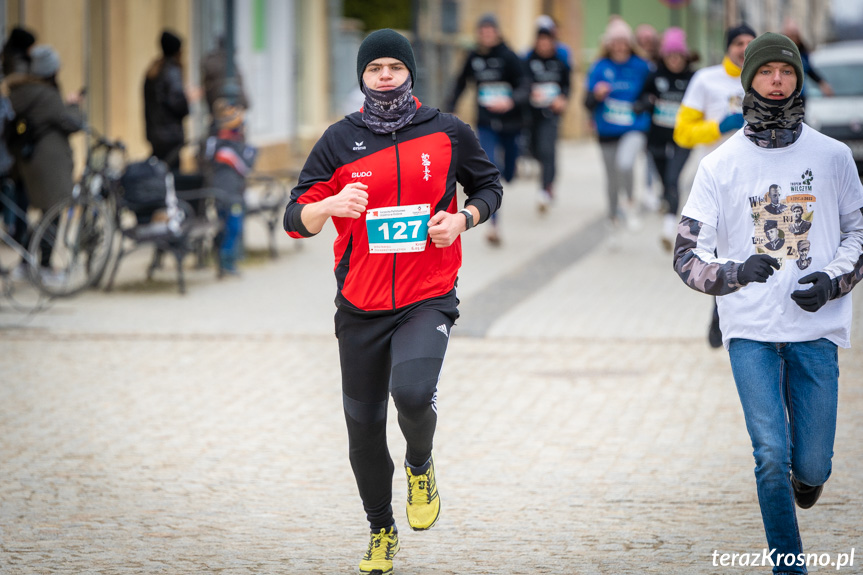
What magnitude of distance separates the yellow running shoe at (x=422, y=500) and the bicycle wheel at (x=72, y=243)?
252 inches

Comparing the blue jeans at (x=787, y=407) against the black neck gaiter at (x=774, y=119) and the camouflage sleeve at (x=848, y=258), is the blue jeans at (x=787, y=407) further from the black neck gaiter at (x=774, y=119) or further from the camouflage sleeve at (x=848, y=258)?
the black neck gaiter at (x=774, y=119)

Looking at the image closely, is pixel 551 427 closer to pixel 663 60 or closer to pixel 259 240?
pixel 663 60

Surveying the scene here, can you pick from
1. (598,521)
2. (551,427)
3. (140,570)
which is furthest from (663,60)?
(140,570)

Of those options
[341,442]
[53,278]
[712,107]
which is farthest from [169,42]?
[341,442]

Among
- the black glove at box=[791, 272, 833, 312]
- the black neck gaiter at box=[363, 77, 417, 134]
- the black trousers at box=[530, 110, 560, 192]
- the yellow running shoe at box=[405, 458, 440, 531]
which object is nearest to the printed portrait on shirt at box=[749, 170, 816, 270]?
the black glove at box=[791, 272, 833, 312]

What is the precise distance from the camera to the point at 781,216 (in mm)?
4258

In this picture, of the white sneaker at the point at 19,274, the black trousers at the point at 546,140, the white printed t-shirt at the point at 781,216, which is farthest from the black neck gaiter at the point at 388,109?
the black trousers at the point at 546,140

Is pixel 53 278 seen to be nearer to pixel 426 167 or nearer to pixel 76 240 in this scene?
pixel 76 240

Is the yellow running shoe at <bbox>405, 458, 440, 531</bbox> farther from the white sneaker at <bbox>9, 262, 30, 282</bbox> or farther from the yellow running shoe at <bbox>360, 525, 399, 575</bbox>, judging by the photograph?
the white sneaker at <bbox>9, 262, 30, 282</bbox>

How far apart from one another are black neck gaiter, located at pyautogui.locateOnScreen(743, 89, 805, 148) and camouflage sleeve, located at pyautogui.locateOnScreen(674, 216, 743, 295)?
33 cm

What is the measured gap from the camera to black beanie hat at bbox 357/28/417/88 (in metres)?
4.43

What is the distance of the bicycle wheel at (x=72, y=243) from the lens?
10438mm

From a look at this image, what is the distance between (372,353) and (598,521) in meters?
1.33

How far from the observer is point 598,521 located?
527cm
